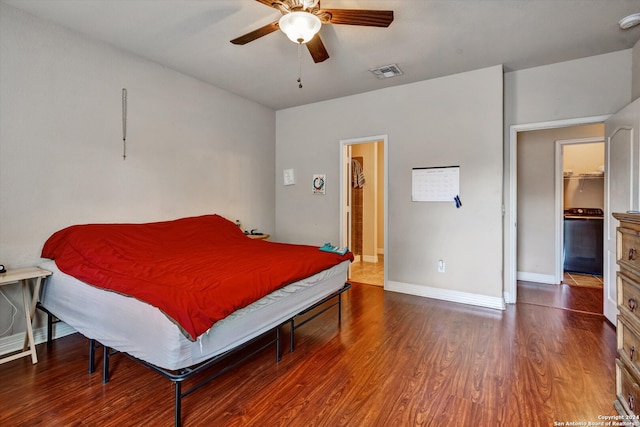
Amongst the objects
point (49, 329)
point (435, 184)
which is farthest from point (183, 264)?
point (435, 184)

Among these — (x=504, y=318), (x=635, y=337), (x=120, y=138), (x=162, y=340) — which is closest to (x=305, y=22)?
(x=162, y=340)

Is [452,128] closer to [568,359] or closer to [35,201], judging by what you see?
[568,359]

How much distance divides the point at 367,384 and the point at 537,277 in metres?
3.84

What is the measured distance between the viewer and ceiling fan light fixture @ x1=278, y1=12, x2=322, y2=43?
1868 mm

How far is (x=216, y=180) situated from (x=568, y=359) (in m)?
3.94

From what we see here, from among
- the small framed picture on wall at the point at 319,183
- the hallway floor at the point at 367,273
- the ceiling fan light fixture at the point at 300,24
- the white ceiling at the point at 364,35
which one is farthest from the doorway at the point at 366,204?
the ceiling fan light fixture at the point at 300,24

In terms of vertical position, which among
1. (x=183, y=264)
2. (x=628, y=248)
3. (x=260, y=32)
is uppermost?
(x=260, y=32)

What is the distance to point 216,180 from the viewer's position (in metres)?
3.95

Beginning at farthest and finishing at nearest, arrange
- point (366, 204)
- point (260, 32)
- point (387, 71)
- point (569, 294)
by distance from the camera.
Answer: point (366, 204)
point (569, 294)
point (387, 71)
point (260, 32)

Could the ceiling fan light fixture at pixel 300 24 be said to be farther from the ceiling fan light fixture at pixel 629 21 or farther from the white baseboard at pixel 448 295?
the white baseboard at pixel 448 295

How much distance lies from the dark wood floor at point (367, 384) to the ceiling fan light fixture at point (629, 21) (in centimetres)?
261

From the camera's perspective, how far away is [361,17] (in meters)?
1.95

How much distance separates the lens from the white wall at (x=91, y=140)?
2.33 metres

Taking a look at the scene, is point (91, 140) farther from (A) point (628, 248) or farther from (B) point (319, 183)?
(A) point (628, 248)
